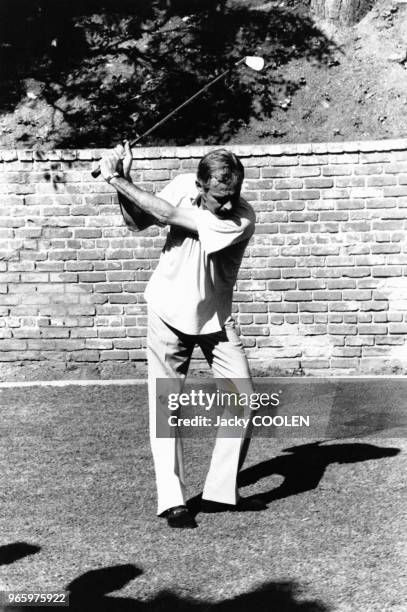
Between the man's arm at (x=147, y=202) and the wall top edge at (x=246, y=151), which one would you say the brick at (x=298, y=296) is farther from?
the man's arm at (x=147, y=202)

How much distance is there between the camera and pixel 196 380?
8.22 metres

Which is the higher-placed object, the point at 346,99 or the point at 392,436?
the point at 346,99

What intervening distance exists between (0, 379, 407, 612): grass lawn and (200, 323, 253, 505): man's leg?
141 mm

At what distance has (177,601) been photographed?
3689mm

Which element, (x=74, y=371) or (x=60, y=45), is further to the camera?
(x=60, y=45)

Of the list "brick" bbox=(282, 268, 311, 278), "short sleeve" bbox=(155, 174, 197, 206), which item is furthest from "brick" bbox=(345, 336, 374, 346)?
"short sleeve" bbox=(155, 174, 197, 206)

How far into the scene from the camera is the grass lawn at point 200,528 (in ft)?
12.4

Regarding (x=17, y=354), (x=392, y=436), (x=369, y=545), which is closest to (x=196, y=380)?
(x=17, y=354)

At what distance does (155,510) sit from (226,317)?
3.62ft

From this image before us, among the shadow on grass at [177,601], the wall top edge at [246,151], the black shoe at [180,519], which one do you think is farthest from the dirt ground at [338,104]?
the shadow on grass at [177,601]

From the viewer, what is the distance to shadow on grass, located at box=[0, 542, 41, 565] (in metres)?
4.20

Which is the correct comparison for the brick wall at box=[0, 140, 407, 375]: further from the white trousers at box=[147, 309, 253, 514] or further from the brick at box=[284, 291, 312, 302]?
the white trousers at box=[147, 309, 253, 514]

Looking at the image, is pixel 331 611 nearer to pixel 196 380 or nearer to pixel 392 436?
pixel 392 436

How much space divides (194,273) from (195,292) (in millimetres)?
98
